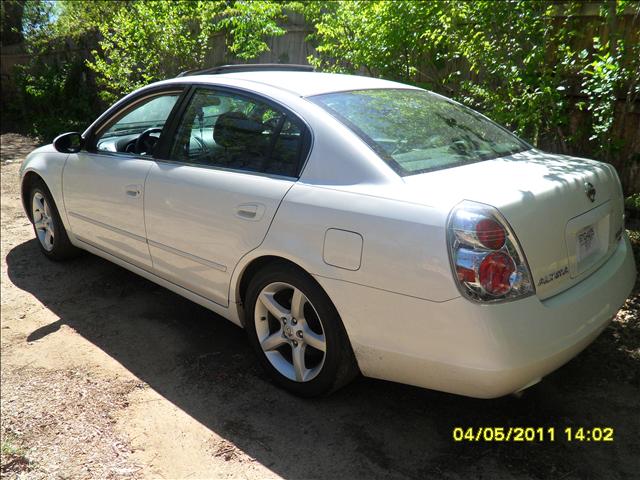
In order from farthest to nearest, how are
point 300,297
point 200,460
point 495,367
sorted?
point 300,297
point 200,460
point 495,367

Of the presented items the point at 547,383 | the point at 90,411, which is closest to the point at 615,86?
the point at 547,383

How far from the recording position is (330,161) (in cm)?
302

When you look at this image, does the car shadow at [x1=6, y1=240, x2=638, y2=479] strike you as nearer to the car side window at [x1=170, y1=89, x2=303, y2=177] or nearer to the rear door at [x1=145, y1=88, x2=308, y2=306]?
the rear door at [x1=145, y1=88, x2=308, y2=306]

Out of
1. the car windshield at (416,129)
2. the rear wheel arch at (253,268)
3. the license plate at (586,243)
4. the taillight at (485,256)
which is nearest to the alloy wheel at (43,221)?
the rear wheel arch at (253,268)

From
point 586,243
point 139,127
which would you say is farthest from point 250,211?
point 139,127

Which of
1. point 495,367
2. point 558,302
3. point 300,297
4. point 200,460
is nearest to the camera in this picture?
point 495,367

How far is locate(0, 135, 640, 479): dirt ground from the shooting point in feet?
9.11

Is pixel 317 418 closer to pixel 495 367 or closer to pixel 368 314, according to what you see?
pixel 368 314

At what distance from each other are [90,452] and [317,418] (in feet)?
3.68

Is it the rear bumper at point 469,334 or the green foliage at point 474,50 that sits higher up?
the green foliage at point 474,50

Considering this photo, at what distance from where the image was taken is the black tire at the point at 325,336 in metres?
2.94

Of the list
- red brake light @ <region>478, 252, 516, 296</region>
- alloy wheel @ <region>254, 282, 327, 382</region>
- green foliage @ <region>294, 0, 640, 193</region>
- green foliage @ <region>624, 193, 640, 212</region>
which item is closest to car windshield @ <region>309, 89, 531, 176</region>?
red brake light @ <region>478, 252, 516, 296</region>

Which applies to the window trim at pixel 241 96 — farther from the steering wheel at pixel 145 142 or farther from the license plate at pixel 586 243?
the license plate at pixel 586 243

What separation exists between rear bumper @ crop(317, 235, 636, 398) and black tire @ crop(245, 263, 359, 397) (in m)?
0.08
